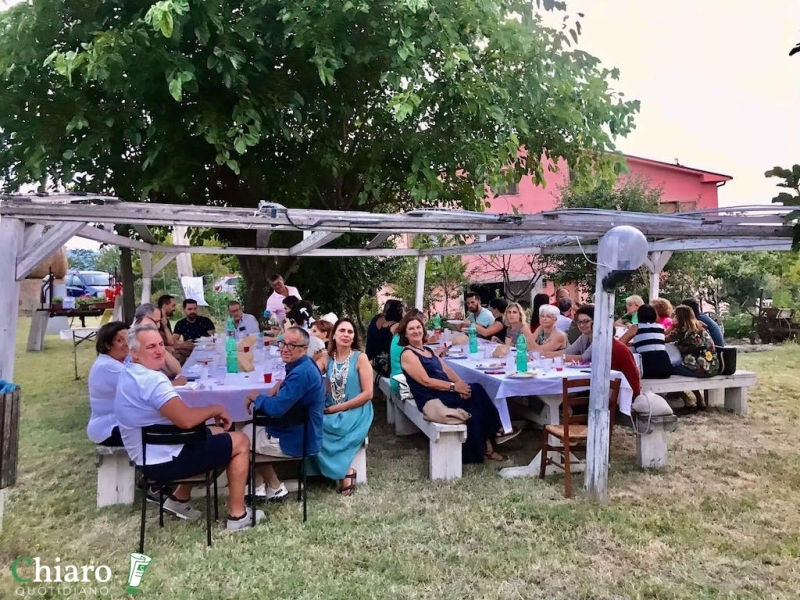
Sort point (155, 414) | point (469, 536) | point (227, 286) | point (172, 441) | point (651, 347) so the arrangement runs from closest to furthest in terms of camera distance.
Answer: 1. point (172, 441)
2. point (155, 414)
3. point (469, 536)
4. point (651, 347)
5. point (227, 286)

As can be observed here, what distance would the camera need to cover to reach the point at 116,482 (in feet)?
13.6

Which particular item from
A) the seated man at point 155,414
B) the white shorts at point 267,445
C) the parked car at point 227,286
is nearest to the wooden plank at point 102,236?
the seated man at point 155,414

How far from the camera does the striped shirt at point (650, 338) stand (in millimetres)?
6215

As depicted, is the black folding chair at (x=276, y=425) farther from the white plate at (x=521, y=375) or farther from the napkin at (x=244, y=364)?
the white plate at (x=521, y=375)

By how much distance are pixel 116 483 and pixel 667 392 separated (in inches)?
218

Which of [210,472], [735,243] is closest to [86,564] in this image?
[210,472]

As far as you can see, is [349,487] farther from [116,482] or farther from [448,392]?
[116,482]

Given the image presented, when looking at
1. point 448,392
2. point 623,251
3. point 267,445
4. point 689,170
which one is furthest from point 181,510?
point 689,170

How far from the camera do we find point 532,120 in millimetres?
7730

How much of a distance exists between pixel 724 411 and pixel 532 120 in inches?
165

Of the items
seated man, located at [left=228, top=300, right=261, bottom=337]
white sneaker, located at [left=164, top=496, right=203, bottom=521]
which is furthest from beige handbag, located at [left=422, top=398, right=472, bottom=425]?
seated man, located at [left=228, top=300, right=261, bottom=337]

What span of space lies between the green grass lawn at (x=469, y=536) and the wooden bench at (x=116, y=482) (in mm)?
91

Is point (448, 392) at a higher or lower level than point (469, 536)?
higher

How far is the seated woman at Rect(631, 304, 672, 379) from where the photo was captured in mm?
6203
